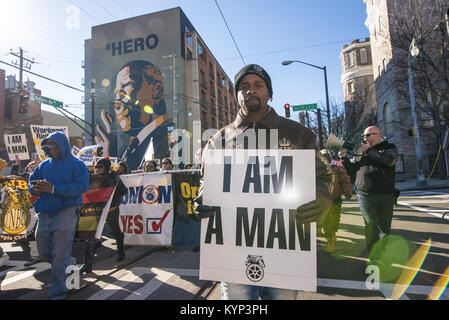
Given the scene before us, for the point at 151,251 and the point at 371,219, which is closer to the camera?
the point at 371,219

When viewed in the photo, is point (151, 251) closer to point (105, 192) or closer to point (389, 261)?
point (105, 192)

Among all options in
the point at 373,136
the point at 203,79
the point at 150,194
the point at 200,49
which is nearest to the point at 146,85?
the point at 203,79

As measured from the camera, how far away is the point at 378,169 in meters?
3.68

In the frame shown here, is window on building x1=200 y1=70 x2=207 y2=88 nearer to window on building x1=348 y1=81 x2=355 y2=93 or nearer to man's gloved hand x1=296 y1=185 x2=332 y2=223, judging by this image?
window on building x1=348 y1=81 x2=355 y2=93

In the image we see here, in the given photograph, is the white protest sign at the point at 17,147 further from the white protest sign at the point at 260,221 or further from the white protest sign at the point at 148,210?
the white protest sign at the point at 260,221

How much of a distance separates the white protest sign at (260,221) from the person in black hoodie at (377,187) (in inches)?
99.0

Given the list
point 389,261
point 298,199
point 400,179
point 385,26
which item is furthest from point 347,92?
point 298,199

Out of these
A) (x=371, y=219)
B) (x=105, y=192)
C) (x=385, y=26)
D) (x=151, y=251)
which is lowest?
(x=151, y=251)

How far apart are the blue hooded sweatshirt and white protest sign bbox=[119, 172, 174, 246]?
2.20 meters

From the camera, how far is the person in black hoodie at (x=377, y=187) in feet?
11.7

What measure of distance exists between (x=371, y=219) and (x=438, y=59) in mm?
22484

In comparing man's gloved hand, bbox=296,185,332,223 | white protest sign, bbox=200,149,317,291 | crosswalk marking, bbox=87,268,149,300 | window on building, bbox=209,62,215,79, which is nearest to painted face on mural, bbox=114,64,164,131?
window on building, bbox=209,62,215,79

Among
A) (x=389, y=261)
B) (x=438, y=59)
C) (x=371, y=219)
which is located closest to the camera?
(x=371, y=219)
